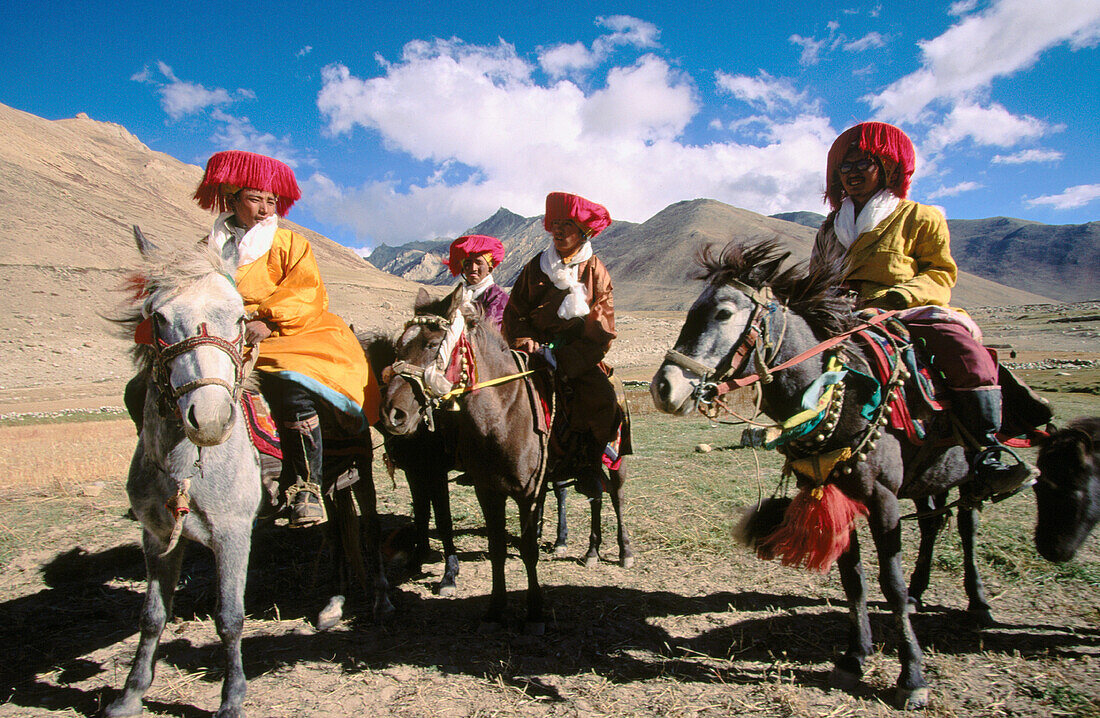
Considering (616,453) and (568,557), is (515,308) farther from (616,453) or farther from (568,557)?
(568,557)

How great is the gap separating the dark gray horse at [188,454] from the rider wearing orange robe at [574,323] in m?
2.21

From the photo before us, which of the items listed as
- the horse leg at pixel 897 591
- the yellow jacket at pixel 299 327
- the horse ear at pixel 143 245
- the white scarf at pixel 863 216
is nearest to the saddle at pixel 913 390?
the horse leg at pixel 897 591

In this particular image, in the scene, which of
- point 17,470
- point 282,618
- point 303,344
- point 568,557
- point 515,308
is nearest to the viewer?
point 303,344

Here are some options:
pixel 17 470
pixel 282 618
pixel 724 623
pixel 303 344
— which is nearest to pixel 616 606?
pixel 724 623

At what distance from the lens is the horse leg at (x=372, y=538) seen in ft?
15.6

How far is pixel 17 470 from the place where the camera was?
8188mm

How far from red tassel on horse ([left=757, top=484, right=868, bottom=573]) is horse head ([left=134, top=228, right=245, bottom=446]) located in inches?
128

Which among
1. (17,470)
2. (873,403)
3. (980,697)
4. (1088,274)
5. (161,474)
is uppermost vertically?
(1088,274)

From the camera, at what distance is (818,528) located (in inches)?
132

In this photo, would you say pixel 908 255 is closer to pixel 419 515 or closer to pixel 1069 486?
pixel 1069 486

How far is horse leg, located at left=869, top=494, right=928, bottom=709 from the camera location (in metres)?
3.35

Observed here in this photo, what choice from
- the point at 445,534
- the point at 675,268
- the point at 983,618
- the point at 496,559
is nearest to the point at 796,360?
the point at 496,559

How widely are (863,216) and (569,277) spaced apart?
89.4 inches

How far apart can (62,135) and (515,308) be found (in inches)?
6443
